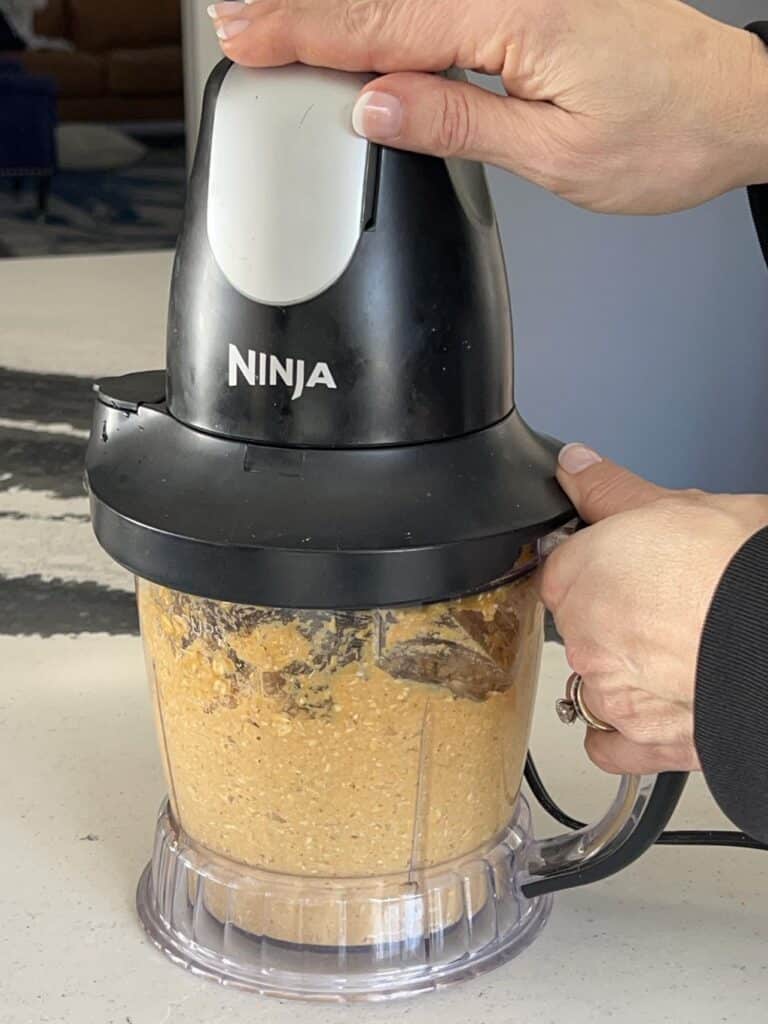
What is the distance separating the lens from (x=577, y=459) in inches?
25.6

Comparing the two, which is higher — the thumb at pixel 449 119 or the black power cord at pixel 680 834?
the thumb at pixel 449 119

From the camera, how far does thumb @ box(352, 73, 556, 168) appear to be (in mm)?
549

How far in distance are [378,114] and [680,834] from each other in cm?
40

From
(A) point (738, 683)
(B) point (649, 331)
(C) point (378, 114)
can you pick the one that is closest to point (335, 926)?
(A) point (738, 683)

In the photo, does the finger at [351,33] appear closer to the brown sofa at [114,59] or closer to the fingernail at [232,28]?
the fingernail at [232,28]

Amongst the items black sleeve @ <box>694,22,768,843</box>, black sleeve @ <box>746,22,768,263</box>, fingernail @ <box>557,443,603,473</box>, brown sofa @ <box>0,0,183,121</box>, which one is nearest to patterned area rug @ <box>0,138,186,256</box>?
brown sofa @ <box>0,0,183,121</box>

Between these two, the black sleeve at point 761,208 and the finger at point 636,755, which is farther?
the black sleeve at point 761,208

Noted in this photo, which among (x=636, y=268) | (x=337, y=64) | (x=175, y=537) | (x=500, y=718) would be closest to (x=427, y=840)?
(x=500, y=718)

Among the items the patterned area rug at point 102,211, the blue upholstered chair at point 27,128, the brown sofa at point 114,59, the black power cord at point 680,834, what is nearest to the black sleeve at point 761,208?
the black power cord at point 680,834

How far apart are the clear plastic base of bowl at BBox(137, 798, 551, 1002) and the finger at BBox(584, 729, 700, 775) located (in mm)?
81

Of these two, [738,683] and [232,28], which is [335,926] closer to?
[738,683]

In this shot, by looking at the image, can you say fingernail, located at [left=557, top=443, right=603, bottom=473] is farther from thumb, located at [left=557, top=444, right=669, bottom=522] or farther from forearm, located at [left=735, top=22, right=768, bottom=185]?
forearm, located at [left=735, top=22, right=768, bottom=185]

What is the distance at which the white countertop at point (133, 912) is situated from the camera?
644mm

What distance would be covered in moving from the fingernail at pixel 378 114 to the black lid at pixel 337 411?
11 mm
